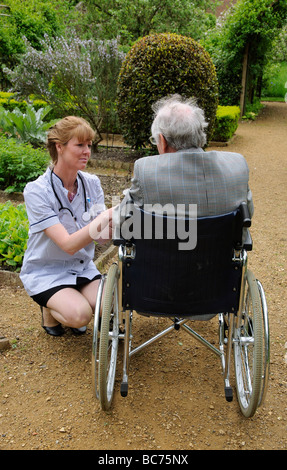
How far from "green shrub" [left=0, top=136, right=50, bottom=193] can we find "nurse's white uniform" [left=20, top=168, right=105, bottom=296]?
2709mm

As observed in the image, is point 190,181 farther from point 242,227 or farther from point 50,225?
point 50,225

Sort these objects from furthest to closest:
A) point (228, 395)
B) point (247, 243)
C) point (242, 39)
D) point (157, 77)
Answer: point (242, 39) → point (157, 77) → point (228, 395) → point (247, 243)

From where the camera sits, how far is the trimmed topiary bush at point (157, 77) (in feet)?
20.0

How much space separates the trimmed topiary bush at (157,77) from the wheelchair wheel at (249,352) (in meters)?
4.55

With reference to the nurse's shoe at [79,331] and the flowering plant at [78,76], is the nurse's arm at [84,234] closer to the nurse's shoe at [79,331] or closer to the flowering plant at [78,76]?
the nurse's shoe at [79,331]

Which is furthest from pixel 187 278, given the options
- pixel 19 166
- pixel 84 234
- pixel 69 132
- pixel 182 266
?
pixel 19 166

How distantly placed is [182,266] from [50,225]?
0.84 m

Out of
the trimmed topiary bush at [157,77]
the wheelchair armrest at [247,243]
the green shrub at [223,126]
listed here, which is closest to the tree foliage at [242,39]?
the green shrub at [223,126]

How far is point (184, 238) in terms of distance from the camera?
1.83 metres

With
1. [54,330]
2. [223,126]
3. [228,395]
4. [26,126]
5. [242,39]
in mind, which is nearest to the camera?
[228,395]

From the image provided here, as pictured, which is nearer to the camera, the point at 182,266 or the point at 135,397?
the point at 182,266

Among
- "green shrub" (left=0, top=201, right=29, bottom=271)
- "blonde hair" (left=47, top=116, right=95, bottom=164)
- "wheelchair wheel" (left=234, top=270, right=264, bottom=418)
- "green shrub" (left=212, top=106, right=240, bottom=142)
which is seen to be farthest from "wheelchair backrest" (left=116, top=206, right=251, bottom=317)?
"green shrub" (left=212, top=106, right=240, bottom=142)

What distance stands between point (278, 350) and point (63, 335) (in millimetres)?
1339

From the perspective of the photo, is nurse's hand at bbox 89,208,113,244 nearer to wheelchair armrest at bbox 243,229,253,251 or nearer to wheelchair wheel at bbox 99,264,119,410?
wheelchair wheel at bbox 99,264,119,410
